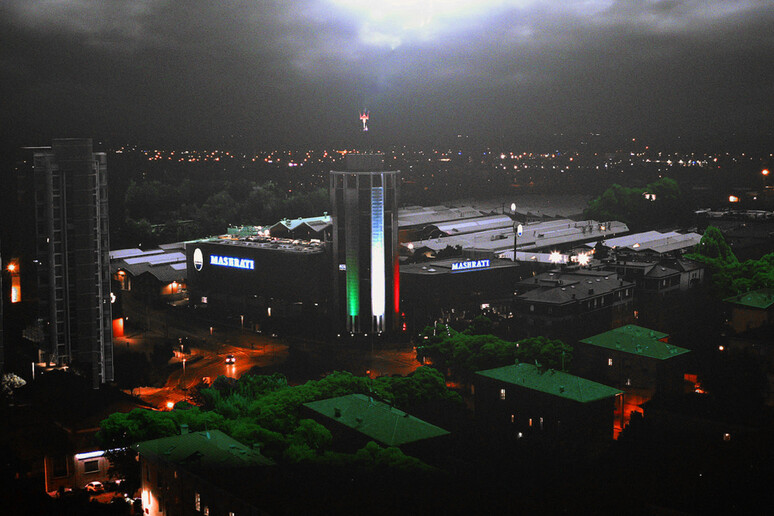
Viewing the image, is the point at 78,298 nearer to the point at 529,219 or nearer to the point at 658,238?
the point at 658,238

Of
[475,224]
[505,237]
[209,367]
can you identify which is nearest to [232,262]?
[209,367]

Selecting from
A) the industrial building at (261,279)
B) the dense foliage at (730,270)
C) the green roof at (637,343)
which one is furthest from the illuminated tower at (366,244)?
the dense foliage at (730,270)

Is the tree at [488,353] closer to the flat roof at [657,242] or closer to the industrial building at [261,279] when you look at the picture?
the industrial building at [261,279]

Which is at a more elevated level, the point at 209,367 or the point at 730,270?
the point at 730,270

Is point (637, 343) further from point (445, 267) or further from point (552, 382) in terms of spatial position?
point (445, 267)

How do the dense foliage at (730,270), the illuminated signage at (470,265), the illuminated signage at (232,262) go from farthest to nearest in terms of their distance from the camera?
1. the illuminated signage at (232,262)
2. the dense foliage at (730,270)
3. the illuminated signage at (470,265)

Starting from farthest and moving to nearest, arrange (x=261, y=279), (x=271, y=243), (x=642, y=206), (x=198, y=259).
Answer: (x=642, y=206) < (x=198, y=259) < (x=271, y=243) < (x=261, y=279)

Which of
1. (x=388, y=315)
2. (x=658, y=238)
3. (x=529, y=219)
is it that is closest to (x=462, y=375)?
(x=388, y=315)
